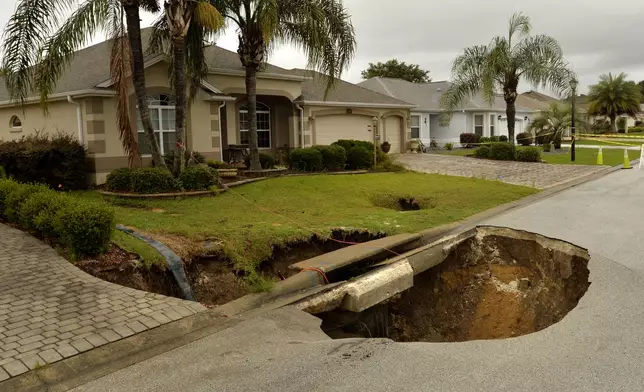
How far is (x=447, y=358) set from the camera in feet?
15.6

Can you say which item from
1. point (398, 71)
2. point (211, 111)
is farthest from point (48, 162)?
point (398, 71)

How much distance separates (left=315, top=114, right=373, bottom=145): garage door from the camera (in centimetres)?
2494

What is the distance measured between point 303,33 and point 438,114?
2153 cm

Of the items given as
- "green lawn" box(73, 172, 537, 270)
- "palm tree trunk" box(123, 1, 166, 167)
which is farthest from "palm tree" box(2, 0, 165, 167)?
"green lawn" box(73, 172, 537, 270)

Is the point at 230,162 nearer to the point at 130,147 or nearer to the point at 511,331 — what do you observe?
the point at 130,147

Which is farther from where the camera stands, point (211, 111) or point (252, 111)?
point (211, 111)

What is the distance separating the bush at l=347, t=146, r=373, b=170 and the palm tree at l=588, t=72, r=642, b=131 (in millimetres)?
49110

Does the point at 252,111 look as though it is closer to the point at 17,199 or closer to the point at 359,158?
the point at 359,158

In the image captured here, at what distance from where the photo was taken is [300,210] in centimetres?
1201

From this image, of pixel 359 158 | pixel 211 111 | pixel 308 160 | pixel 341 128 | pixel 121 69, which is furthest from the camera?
pixel 341 128

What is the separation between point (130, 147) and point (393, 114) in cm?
1808

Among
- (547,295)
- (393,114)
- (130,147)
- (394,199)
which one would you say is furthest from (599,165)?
(130,147)

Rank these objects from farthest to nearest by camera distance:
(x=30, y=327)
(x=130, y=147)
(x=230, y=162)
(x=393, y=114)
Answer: (x=393, y=114) → (x=230, y=162) → (x=130, y=147) → (x=30, y=327)

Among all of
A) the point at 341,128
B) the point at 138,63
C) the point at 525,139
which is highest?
the point at 138,63
